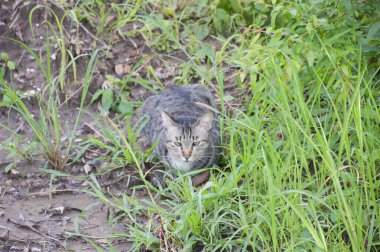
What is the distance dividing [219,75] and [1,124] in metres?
1.88

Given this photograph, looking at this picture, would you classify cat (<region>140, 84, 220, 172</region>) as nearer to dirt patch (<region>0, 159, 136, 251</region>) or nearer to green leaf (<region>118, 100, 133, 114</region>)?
green leaf (<region>118, 100, 133, 114</region>)

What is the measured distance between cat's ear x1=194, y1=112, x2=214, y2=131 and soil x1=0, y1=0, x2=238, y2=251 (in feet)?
1.35

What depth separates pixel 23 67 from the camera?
6754 mm

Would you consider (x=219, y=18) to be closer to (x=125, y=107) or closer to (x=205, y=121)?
(x=125, y=107)

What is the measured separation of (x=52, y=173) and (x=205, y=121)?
4.29ft

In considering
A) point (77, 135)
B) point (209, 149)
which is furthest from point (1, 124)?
point (209, 149)

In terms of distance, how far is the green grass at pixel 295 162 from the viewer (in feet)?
14.7

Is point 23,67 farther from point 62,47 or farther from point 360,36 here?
point 360,36

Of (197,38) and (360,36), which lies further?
(197,38)

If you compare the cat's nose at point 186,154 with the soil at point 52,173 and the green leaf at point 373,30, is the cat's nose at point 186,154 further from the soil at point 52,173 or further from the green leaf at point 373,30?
the green leaf at point 373,30

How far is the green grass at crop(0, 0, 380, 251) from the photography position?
4.49 meters

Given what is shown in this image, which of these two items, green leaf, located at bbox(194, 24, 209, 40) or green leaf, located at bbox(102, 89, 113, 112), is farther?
green leaf, located at bbox(194, 24, 209, 40)

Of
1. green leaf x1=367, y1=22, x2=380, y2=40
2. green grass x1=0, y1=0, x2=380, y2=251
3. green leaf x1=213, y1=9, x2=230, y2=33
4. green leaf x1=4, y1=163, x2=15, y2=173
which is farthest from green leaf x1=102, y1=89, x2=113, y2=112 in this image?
green leaf x1=367, y1=22, x2=380, y2=40

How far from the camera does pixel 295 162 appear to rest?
4.81 meters
